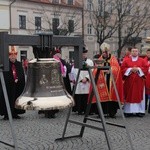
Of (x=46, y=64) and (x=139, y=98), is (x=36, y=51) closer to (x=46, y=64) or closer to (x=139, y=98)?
(x=46, y=64)

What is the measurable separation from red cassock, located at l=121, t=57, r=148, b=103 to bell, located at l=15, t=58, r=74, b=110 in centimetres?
577

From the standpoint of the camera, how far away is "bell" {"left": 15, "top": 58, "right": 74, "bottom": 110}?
168 inches

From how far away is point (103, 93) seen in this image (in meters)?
9.83

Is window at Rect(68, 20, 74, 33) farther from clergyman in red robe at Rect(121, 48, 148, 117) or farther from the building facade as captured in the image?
clergyman in red robe at Rect(121, 48, 148, 117)

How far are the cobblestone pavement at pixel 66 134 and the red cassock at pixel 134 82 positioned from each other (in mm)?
591

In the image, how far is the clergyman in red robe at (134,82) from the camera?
10.2 meters

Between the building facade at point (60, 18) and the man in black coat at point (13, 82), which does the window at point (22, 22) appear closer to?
the building facade at point (60, 18)

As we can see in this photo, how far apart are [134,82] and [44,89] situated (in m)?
6.07

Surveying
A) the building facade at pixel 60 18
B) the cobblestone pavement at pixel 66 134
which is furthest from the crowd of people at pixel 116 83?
the building facade at pixel 60 18

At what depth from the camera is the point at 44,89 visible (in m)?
4.47

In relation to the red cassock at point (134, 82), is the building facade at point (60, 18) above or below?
above

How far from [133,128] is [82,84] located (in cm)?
253

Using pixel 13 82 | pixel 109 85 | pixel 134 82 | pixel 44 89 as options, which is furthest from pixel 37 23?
pixel 44 89

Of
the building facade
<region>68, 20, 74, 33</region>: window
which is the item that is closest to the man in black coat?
the building facade
